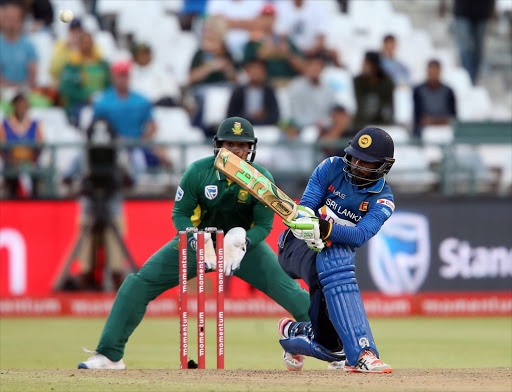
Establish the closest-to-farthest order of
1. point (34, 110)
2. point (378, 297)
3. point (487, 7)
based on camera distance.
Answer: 1. point (378, 297)
2. point (34, 110)
3. point (487, 7)

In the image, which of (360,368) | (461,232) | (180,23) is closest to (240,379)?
(360,368)

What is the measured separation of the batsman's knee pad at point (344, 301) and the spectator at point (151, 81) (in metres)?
8.63

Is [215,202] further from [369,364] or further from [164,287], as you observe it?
[369,364]

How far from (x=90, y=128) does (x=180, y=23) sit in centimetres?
383

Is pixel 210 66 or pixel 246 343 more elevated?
pixel 210 66

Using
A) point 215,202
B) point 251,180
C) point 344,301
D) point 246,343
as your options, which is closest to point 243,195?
point 215,202

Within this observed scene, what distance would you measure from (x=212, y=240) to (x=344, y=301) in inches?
48.3

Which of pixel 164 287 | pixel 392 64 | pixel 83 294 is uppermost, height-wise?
pixel 392 64

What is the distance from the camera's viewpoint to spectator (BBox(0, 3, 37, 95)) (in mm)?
14898

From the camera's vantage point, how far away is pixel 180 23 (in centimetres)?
1684

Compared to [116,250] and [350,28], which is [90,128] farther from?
[350,28]

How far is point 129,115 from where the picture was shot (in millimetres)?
13977

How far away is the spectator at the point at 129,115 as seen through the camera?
45.1ft

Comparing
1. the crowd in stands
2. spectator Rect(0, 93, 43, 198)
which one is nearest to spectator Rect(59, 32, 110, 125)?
the crowd in stands
